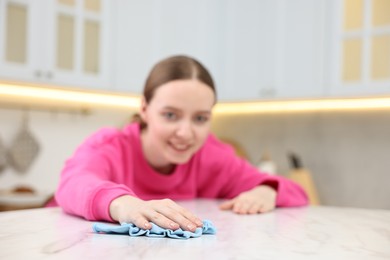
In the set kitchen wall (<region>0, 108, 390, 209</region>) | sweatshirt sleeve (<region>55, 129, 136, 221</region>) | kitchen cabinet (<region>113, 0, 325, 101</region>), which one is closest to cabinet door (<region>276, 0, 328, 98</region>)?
kitchen cabinet (<region>113, 0, 325, 101</region>)

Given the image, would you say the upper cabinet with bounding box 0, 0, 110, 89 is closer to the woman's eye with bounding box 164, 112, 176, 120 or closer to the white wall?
the white wall

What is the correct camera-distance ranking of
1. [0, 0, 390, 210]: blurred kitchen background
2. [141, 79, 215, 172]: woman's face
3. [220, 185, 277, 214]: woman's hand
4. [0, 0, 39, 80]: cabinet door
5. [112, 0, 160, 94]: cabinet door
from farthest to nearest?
1. [112, 0, 160, 94]: cabinet door
2. [0, 0, 390, 210]: blurred kitchen background
3. [0, 0, 39, 80]: cabinet door
4. [141, 79, 215, 172]: woman's face
5. [220, 185, 277, 214]: woman's hand

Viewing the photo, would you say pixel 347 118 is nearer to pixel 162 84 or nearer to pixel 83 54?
pixel 83 54

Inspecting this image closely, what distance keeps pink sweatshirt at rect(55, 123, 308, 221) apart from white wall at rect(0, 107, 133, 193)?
1126mm

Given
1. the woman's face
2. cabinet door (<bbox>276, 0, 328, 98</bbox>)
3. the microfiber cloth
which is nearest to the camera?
the microfiber cloth

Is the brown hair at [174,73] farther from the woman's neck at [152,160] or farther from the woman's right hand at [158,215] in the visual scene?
the woman's right hand at [158,215]

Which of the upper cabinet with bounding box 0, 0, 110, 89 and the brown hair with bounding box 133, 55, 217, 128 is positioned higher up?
the upper cabinet with bounding box 0, 0, 110, 89

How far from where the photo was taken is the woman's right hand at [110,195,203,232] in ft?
2.40

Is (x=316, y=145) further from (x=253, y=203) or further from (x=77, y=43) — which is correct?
(x=253, y=203)

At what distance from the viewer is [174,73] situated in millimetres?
1254

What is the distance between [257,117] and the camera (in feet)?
9.62

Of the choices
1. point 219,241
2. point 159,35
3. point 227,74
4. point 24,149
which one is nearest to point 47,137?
point 24,149

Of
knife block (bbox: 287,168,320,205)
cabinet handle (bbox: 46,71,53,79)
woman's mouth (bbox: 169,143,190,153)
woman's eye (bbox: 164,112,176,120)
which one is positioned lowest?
knife block (bbox: 287,168,320,205)

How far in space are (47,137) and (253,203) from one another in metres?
1.64
